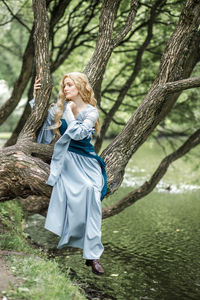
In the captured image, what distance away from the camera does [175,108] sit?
9938mm

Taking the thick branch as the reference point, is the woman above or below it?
below

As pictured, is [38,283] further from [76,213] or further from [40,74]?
[40,74]

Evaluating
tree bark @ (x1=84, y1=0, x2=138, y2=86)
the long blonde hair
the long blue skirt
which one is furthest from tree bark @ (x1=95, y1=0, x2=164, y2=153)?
the long blue skirt

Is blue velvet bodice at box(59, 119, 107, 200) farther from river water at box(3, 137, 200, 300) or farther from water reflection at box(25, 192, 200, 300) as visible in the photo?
water reflection at box(25, 192, 200, 300)

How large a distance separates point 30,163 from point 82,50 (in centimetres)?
871

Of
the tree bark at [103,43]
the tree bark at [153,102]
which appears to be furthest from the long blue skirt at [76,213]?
the tree bark at [103,43]

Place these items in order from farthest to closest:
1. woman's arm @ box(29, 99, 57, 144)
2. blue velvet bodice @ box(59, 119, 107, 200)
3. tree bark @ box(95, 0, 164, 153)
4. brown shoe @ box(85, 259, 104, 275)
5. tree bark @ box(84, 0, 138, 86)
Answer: tree bark @ box(95, 0, 164, 153) → tree bark @ box(84, 0, 138, 86) → woman's arm @ box(29, 99, 57, 144) → blue velvet bodice @ box(59, 119, 107, 200) → brown shoe @ box(85, 259, 104, 275)

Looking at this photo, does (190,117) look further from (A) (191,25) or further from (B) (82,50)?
(A) (191,25)

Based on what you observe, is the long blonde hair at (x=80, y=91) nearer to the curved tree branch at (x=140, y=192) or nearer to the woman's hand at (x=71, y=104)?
the woman's hand at (x=71, y=104)

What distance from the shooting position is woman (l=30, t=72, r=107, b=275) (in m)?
4.19

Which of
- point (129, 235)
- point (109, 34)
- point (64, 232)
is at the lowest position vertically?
point (129, 235)

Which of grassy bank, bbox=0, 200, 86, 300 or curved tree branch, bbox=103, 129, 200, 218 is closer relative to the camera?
grassy bank, bbox=0, 200, 86, 300

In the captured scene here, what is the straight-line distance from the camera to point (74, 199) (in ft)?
13.8

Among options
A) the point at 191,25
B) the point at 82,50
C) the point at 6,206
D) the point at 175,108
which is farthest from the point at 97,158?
the point at 82,50
